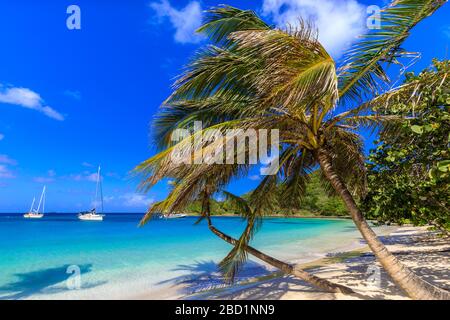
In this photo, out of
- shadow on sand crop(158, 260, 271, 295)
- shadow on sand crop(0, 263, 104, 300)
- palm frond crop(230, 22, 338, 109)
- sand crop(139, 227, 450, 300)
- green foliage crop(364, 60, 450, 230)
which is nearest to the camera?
palm frond crop(230, 22, 338, 109)

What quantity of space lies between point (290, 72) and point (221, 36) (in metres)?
1.57

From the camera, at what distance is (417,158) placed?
12.3 feet

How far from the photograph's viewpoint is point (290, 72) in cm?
311

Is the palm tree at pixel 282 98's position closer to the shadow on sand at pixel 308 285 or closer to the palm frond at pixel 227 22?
the palm frond at pixel 227 22

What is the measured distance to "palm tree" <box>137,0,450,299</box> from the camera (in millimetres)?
3078

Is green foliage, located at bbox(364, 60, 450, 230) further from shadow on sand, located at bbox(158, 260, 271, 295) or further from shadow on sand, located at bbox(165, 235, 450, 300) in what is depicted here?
shadow on sand, located at bbox(158, 260, 271, 295)

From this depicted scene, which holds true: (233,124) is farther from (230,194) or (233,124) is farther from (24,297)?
(24,297)

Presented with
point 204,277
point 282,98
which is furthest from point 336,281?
point 282,98

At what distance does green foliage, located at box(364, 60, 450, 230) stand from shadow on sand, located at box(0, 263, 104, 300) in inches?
310

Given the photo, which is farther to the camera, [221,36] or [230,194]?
[230,194]

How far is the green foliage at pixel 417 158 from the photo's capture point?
122 inches

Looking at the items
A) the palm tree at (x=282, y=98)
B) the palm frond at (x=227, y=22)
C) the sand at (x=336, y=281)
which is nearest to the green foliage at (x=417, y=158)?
the palm tree at (x=282, y=98)

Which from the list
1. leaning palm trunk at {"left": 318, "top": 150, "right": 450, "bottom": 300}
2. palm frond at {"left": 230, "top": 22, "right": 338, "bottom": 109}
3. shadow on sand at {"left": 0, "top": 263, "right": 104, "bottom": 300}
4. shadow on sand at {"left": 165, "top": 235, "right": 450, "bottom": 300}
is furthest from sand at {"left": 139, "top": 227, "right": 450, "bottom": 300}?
palm frond at {"left": 230, "top": 22, "right": 338, "bottom": 109}
